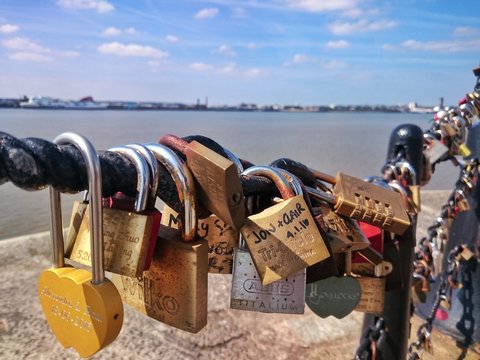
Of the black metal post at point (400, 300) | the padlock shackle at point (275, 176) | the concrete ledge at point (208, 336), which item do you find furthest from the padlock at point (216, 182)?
the concrete ledge at point (208, 336)

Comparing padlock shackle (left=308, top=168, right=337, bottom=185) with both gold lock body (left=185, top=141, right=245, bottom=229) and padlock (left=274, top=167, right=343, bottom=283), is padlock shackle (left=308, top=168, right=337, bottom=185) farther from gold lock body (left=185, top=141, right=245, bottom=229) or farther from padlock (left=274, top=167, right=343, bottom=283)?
gold lock body (left=185, top=141, right=245, bottom=229)

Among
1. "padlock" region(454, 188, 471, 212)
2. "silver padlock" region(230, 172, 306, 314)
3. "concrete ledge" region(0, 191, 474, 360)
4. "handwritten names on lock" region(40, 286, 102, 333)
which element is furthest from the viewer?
"concrete ledge" region(0, 191, 474, 360)

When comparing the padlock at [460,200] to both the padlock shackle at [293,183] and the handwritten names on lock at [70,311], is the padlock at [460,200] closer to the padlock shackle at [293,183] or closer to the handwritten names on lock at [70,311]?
the padlock shackle at [293,183]

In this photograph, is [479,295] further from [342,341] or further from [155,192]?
[155,192]

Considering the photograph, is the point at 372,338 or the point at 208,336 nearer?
the point at 372,338

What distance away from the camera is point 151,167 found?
0.62 meters

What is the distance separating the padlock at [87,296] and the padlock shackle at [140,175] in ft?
0.18

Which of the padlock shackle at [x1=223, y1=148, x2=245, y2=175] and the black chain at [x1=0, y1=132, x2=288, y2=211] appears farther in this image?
the padlock shackle at [x1=223, y1=148, x2=245, y2=175]

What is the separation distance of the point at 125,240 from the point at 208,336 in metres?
1.76

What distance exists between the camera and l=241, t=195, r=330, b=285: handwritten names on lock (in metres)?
0.65

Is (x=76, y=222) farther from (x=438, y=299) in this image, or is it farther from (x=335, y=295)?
(x=438, y=299)

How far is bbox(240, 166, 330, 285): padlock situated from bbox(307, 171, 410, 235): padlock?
0.11 m

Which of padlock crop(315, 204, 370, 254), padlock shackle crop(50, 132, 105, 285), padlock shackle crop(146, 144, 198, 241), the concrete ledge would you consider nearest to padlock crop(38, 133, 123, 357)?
padlock shackle crop(50, 132, 105, 285)

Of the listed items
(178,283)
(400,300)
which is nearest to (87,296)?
(178,283)
